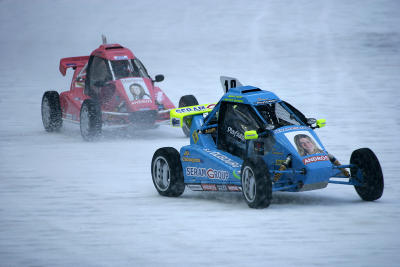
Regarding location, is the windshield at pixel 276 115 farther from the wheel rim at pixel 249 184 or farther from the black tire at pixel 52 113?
the black tire at pixel 52 113

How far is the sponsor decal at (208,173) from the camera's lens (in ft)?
42.0

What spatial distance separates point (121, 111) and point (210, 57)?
36.6ft

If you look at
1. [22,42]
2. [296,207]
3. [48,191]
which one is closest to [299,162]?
[296,207]

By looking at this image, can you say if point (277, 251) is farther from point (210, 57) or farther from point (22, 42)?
point (22, 42)

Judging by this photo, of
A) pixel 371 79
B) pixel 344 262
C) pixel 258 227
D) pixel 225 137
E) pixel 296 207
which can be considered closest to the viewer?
pixel 344 262

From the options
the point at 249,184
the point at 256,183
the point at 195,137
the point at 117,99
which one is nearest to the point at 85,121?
the point at 117,99

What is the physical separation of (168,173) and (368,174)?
120 inches

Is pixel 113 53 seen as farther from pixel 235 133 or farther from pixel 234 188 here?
pixel 234 188

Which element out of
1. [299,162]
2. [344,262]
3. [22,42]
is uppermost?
[22,42]

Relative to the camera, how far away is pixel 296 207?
12.5m

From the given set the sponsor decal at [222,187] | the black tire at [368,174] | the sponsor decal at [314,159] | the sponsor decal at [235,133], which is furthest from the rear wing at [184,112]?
the black tire at [368,174]

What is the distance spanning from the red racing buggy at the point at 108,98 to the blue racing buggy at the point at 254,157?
442cm

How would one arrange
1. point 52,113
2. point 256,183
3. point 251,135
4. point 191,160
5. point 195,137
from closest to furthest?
1. point 256,183
2. point 251,135
3. point 191,160
4. point 195,137
5. point 52,113

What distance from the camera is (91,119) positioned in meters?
18.4
